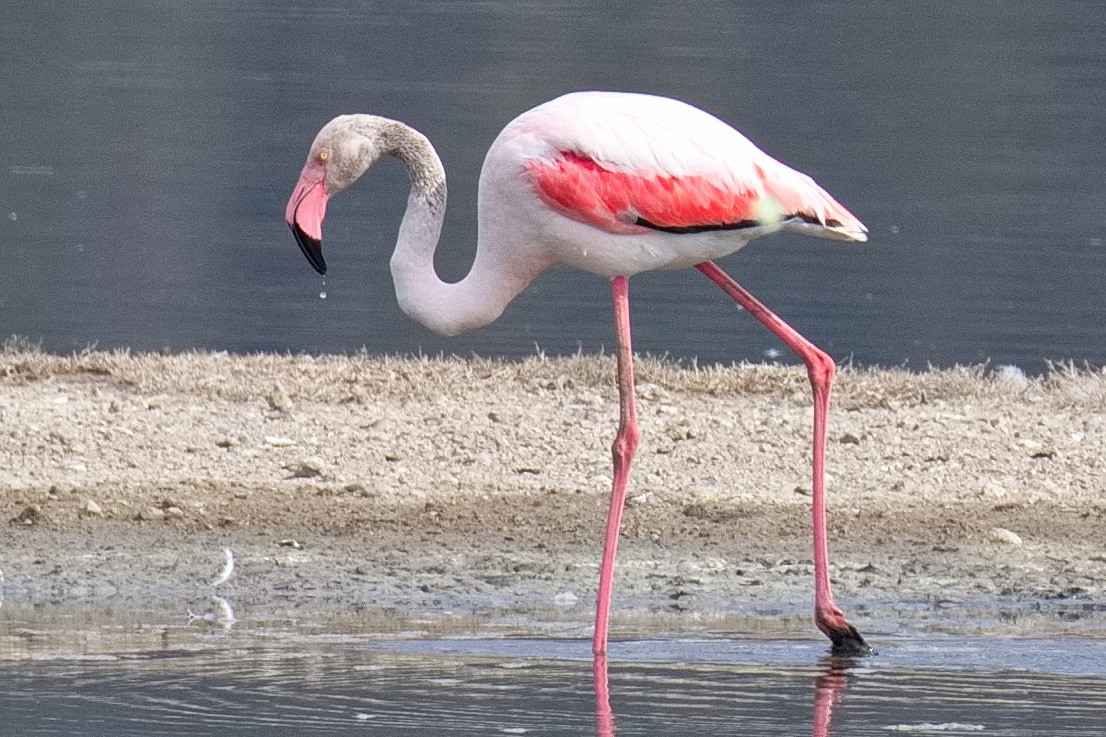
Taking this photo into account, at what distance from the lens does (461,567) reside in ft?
24.3

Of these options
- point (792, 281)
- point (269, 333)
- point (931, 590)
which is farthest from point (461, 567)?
point (792, 281)

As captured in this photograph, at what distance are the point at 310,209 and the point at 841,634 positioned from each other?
6.39ft

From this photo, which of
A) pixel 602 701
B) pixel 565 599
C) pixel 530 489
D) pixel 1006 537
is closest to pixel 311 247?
pixel 565 599

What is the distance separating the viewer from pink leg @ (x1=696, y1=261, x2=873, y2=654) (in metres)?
6.56

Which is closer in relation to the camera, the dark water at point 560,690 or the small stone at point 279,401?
the dark water at point 560,690

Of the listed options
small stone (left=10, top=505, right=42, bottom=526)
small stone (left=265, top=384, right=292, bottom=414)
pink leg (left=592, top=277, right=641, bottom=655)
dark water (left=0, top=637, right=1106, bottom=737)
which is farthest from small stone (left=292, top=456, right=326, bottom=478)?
dark water (left=0, top=637, right=1106, bottom=737)

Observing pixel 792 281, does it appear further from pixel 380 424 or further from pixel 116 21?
pixel 116 21

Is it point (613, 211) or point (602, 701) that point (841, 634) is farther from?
point (613, 211)

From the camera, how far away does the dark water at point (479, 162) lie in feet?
42.1

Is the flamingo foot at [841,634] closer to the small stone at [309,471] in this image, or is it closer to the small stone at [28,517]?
the small stone at [309,471]

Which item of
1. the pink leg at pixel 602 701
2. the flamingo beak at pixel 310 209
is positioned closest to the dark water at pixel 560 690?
the pink leg at pixel 602 701

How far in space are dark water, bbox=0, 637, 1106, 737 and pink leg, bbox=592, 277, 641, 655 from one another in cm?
12

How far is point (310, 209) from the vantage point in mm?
7070

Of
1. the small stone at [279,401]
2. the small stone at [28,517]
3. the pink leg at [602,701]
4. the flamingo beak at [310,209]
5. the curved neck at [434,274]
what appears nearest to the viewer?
the pink leg at [602,701]
